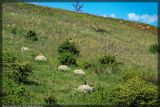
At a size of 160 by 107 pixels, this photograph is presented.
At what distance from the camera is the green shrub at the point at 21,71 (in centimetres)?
2736

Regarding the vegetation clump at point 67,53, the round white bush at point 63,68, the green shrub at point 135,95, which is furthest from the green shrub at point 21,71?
the vegetation clump at point 67,53

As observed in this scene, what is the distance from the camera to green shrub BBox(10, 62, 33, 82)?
27.4 metres

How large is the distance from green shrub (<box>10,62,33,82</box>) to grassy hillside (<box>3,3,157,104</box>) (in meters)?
0.59

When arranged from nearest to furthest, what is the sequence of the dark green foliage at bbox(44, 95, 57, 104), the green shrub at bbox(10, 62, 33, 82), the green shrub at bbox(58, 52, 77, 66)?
the dark green foliage at bbox(44, 95, 57, 104), the green shrub at bbox(10, 62, 33, 82), the green shrub at bbox(58, 52, 77, 66)

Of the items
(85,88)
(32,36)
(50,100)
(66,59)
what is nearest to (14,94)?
(50,100)

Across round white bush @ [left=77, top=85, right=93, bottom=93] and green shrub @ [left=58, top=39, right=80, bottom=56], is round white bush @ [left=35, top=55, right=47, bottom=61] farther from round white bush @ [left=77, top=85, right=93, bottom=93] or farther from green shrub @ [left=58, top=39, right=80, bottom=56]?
round white bush @ [left=77, top=85, right=93, bottom=93]

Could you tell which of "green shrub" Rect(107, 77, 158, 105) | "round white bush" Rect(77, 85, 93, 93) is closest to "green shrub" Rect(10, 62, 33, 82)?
"round white bush" Rect(77, 85, 93, 93)

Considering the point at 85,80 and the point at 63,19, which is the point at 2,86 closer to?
the point at 85,80

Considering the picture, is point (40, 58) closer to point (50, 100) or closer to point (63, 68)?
point (63, 68)

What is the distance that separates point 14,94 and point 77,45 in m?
22.7

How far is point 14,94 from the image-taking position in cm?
2388

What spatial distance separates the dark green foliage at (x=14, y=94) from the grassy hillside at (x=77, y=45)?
0.09 meters

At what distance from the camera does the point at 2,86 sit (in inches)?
966

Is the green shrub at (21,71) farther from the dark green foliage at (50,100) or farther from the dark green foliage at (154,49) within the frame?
the dark green foliage at (154,49)
